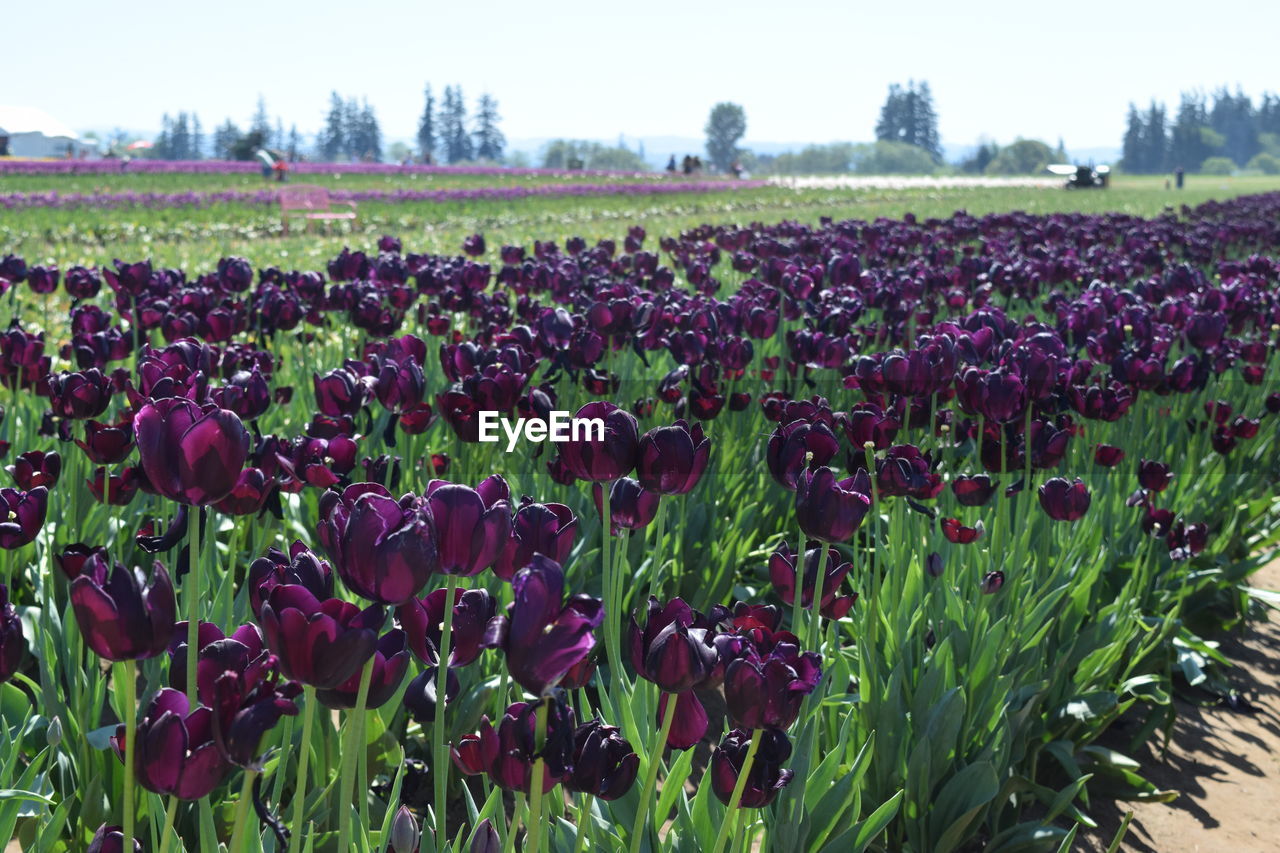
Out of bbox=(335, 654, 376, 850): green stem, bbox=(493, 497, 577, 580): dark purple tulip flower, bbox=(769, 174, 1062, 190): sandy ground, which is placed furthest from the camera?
bbox=(769, 174, 1062, 190): sandy ground

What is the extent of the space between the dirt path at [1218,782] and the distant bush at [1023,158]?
4683 inches

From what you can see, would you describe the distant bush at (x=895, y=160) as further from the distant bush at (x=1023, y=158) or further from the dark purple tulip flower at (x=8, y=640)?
the dark purple tulip flower at (x=8, y=640)

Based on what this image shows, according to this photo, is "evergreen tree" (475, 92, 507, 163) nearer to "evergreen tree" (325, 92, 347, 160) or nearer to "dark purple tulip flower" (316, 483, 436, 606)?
"evergreen tree" (325, 92, 347, 160)

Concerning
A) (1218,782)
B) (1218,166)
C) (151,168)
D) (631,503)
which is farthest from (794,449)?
(1218,166)

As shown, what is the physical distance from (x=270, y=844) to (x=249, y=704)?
2.61 feet

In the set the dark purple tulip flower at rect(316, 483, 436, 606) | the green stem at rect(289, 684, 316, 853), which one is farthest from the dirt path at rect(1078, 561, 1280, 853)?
the dark purple tulip flower at rect(316, 483, 436, 606)

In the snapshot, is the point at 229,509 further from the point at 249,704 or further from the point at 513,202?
the point at 513,202

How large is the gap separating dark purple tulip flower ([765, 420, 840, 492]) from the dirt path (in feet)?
4.76

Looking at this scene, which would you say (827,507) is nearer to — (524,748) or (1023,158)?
(524,748)

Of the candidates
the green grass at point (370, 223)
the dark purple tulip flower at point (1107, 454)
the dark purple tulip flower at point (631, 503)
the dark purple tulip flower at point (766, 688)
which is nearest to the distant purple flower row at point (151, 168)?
the green grass at point (370, 223)

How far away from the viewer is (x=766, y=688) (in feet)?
4.30

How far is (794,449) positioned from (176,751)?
122cm

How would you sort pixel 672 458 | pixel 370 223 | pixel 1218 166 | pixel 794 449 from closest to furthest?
pixel 672 458 < pixel 794 449 < pixel 370 223 < pixel 1218 166

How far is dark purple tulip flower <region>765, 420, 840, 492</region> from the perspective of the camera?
6.58 feet
